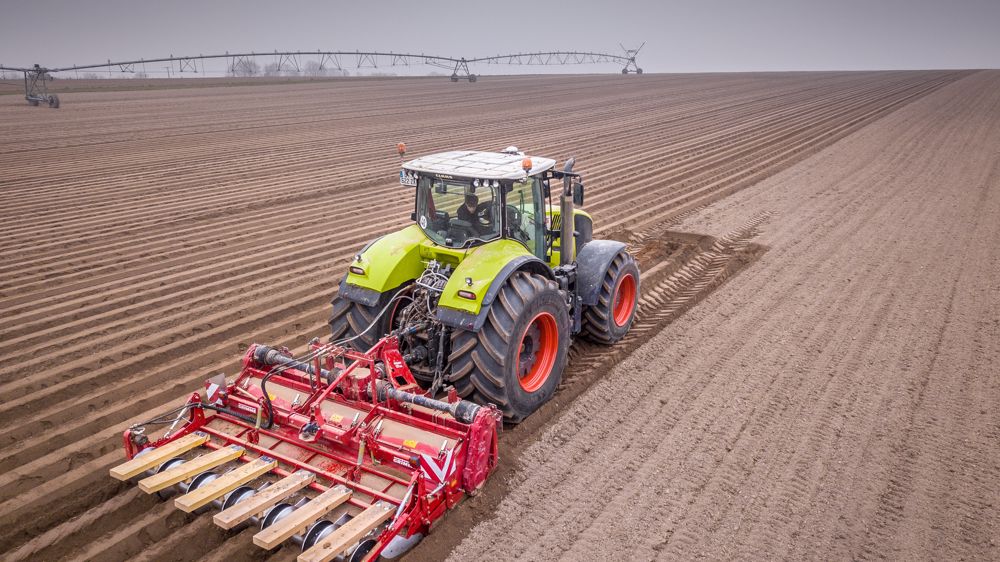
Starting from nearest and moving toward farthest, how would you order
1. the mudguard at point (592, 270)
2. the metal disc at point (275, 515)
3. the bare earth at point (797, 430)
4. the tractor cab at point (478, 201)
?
the metal disc at point (275, 515)
the bare earth at point (797, 430)
the tractor cab at point (478, 201)
the mudguard at point (592, 270)

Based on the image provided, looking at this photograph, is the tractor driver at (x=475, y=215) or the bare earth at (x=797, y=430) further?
the tractor driver at (x=475, y=215)

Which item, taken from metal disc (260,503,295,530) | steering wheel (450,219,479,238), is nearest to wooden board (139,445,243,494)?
metal disc (260,503,295,530)

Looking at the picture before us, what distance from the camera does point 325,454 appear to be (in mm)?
4359

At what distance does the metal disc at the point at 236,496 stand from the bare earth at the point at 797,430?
1.29m

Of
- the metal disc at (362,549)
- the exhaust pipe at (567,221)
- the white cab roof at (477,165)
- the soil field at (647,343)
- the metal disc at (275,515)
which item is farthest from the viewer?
A: the exhaust pipe at (567,221)

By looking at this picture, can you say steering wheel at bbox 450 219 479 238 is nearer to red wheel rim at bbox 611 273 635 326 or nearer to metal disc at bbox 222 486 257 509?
red wheel rim at bbox 611 273 635 326

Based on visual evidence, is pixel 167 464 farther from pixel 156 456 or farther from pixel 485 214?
pixel 485 214

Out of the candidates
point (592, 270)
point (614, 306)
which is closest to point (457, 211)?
point (592, 270)

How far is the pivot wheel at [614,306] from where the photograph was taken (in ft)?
20.6

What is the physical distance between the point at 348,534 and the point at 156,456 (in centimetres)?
151

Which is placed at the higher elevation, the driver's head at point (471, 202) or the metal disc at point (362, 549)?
the driver's head at point (471, 202)

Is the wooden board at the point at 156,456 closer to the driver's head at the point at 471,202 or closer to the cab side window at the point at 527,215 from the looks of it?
the driver's head at the point at 471,202

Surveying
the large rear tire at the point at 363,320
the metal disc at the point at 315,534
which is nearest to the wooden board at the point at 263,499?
the metal disc at the point at 315,534

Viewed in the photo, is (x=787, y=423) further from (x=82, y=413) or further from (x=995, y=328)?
(x=82, y=413)
